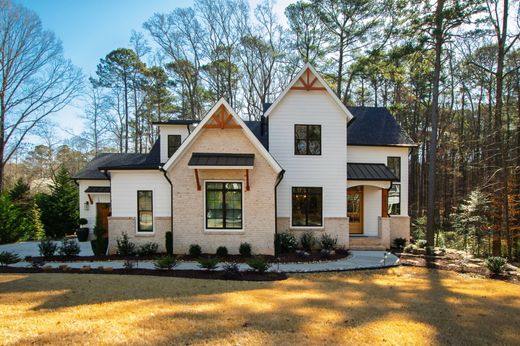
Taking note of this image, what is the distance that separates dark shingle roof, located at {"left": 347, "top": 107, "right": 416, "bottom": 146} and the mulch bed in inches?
232

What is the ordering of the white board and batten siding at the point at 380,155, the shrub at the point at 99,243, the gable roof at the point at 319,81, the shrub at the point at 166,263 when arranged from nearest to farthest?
1. the shrub at the point at 166,263
2. the shrub at the point at 99,243
3. the gable roof at the point at 319,81
4. the white board and batten siding at the point at 380,155

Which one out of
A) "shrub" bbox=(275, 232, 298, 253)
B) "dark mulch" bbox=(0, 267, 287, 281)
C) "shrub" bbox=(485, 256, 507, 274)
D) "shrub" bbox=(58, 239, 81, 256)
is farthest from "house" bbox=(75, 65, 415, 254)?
"shrub" bbox=(485, 256, 507, 274)

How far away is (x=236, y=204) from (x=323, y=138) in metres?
5.08

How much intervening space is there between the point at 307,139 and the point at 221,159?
4.42 m

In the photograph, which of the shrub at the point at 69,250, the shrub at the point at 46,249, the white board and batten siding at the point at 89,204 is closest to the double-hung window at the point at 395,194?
the shrub at the point at 69,250

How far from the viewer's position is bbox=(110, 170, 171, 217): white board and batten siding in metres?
13.2

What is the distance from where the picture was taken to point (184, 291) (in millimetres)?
7672

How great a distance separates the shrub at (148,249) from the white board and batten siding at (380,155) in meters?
10.4

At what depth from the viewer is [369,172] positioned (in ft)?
49.5

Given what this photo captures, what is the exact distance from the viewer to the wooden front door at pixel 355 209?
15.8 meters

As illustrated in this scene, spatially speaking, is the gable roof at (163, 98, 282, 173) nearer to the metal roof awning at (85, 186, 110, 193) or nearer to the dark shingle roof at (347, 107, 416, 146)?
the dark shingle roof at (347, 107, 416, 146)

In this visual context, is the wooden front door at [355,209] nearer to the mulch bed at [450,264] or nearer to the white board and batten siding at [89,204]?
the mulch bed at [450,264]

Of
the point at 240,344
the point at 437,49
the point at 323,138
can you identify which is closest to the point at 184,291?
the point at 240,344

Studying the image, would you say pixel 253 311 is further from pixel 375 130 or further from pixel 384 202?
pixel 375 130
